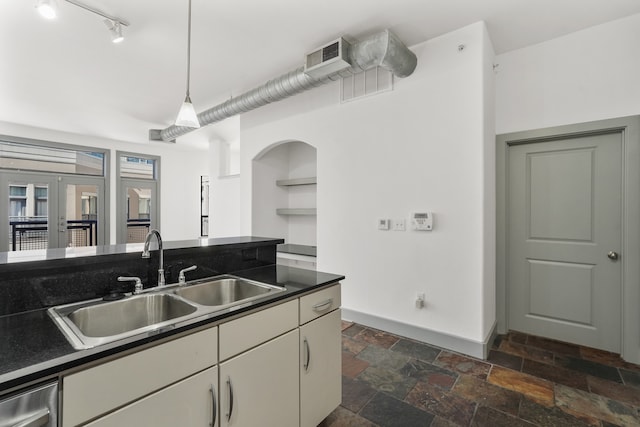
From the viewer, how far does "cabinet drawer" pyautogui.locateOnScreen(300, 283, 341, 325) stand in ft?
5.46

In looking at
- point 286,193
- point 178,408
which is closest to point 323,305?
point 178,408

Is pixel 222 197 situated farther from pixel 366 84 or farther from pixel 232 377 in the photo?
pixel 232 377

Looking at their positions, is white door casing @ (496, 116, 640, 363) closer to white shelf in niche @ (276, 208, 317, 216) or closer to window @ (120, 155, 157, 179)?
white shelf in niche @ (276, 208, 317, 216)

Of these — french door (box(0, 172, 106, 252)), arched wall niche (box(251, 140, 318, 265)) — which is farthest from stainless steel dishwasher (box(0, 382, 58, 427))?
french door (box(0, 172, 106, 252))

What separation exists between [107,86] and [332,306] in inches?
163

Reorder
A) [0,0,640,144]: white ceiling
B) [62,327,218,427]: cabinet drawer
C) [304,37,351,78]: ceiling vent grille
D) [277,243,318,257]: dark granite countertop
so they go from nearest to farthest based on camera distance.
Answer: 1. [62,327,218,427]: cabinet drawer
2. [0,0,640,144]: white ceiling
3. [304,37,351,78]: ceiling vent grille
4. [277,243,318,257]: dark granite countertop

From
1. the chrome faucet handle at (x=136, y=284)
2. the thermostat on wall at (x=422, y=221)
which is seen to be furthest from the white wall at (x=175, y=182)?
the thermostat on wall at (x=422, y=221)

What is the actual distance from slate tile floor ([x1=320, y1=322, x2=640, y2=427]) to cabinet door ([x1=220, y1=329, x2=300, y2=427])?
20.8 inches

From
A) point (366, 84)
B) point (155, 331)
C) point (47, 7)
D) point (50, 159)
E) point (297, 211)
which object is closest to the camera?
point (155, 331)

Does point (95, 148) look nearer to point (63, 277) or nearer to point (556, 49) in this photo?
point (63, 277)

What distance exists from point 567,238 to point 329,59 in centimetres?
283

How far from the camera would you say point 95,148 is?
248 inches

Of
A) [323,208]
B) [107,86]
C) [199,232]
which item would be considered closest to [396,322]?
[323,208]

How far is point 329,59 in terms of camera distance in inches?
105
